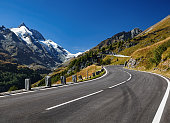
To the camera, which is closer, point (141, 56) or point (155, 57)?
point (155, 57)

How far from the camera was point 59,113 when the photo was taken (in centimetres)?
440

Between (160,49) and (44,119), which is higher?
(160,49)

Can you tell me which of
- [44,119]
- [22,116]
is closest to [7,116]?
[22,116]

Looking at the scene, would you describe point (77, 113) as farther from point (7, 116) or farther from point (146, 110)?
point (146, 110)

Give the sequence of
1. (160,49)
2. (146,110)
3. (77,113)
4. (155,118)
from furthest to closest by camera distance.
→ (160,49), (146,110), (77,113), (155,118)

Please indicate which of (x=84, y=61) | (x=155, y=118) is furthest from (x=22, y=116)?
(x=84, y=61)

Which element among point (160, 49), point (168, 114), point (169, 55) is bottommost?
point (168, 114)

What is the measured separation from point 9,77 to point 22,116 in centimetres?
22815

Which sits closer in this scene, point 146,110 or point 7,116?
point 7,116

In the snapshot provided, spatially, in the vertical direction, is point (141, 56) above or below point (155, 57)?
above

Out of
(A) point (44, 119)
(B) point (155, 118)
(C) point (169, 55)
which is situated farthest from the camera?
(C) point (169, 55)

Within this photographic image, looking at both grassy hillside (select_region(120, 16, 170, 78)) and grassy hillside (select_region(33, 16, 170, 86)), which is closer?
grassy hillside (select_region(120, 16, 170, 78))

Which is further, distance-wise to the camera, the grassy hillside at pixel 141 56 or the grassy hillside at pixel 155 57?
the grassy hillside at pixel 141 56

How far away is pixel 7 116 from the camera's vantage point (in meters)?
4.07
